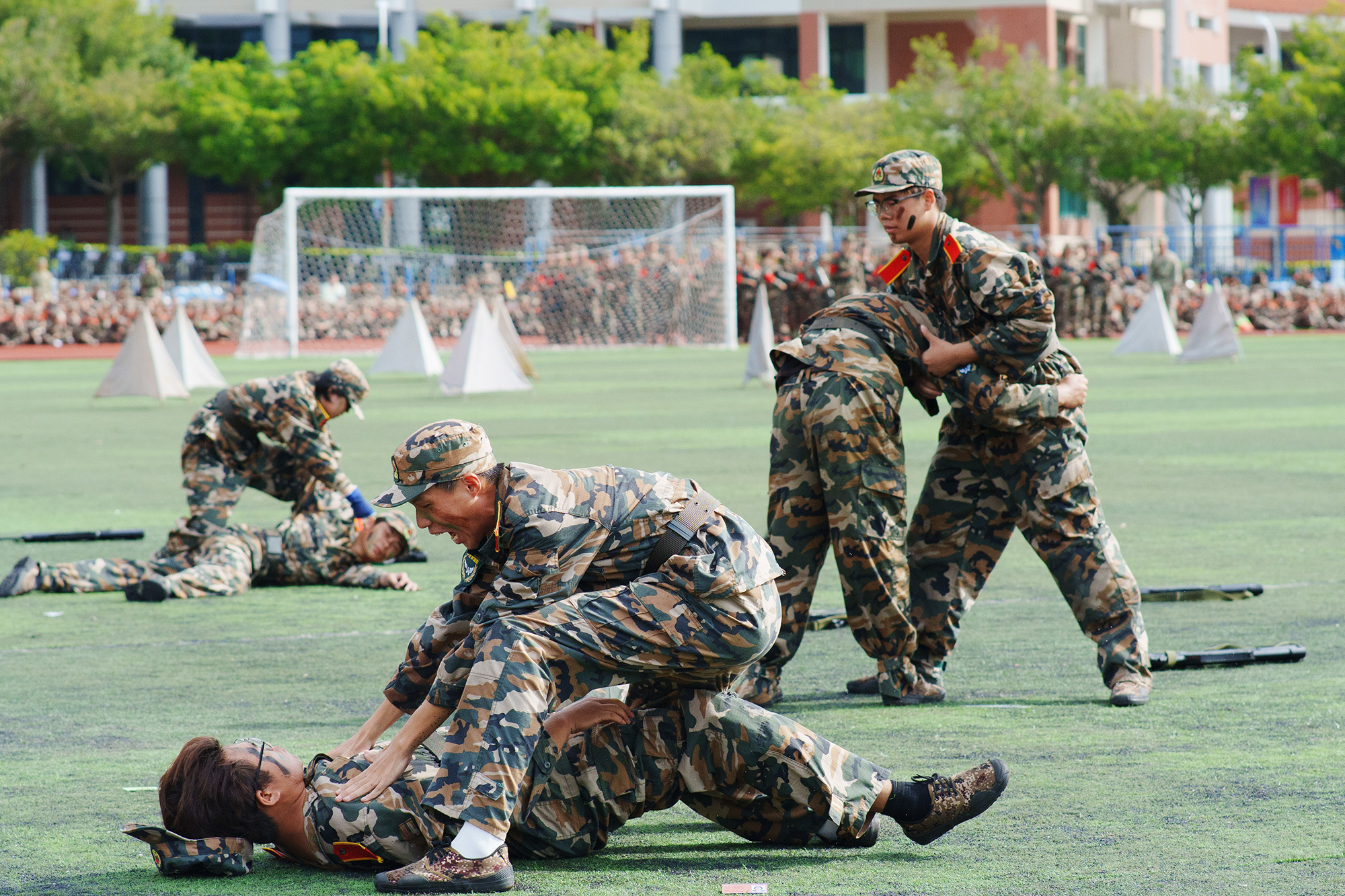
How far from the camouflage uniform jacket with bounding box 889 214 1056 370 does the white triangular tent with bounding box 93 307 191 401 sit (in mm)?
16299

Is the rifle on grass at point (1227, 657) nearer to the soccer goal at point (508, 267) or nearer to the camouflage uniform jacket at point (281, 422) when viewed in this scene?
the camouflage uniform jacket at point (281, 422)

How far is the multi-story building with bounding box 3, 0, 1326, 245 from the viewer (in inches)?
2288

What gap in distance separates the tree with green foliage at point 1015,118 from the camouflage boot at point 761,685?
4478cm

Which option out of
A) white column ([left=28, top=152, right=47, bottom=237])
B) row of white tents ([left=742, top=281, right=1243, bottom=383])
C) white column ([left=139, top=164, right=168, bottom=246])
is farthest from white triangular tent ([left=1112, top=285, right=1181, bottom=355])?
white column ([left=28, top=152, right=47, bottom=237])

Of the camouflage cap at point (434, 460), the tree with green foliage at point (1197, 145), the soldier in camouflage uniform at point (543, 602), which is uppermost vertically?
the tree with green foliage at point (1197, 145)

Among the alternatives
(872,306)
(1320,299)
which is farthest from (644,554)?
(1320,299)

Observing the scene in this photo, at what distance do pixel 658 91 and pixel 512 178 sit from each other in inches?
197

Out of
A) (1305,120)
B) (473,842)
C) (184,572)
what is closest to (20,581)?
(184,572)

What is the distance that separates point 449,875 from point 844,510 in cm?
226

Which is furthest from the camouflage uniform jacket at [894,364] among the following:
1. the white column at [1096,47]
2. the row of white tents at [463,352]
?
the white column at [1096,47]

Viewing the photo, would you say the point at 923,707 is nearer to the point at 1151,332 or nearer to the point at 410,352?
the point at 410,352

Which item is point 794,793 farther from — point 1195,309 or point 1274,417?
point 1195,309

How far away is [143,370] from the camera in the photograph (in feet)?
68.6

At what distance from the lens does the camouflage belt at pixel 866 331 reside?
5980 mm
